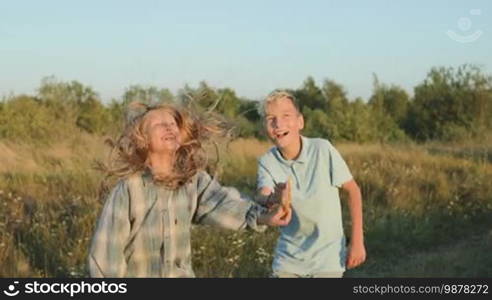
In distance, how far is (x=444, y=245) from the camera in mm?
8289

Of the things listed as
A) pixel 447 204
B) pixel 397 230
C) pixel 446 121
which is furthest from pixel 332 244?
pixel 446 121

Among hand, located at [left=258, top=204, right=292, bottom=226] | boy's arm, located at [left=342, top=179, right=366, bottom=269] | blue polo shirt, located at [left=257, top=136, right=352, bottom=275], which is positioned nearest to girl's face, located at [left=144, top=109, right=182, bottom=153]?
hand, located at [left=258, top=204, right=292, bottom=226]

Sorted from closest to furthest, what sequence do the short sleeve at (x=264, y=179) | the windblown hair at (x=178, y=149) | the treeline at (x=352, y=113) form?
the windblown hair at (x=178, y=149)
the short sleeve at (x=264, y=179)
the treeline at (x=352, y=113)

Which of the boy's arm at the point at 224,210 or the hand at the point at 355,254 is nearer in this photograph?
the boy's arm at the point at 224,210

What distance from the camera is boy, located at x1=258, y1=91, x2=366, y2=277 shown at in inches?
156

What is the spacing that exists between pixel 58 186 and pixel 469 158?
21.3 feet

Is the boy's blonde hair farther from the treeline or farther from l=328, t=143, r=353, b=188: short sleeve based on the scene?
the treeline

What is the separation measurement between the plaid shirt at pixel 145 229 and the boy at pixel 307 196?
0.66 meters

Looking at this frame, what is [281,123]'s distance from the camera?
4062 millimetres

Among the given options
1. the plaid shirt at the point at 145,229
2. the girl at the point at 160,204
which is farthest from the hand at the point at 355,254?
the plaid shirt at the point at 145,229

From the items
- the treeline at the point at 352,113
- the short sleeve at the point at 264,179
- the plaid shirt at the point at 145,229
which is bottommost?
the plaid shirt at the point at 145,229

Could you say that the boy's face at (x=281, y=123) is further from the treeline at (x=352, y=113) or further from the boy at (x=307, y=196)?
the treeline at (x=352, y=113)

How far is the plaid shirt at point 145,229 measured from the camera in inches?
124

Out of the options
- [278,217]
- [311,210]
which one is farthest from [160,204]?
[311,210]
